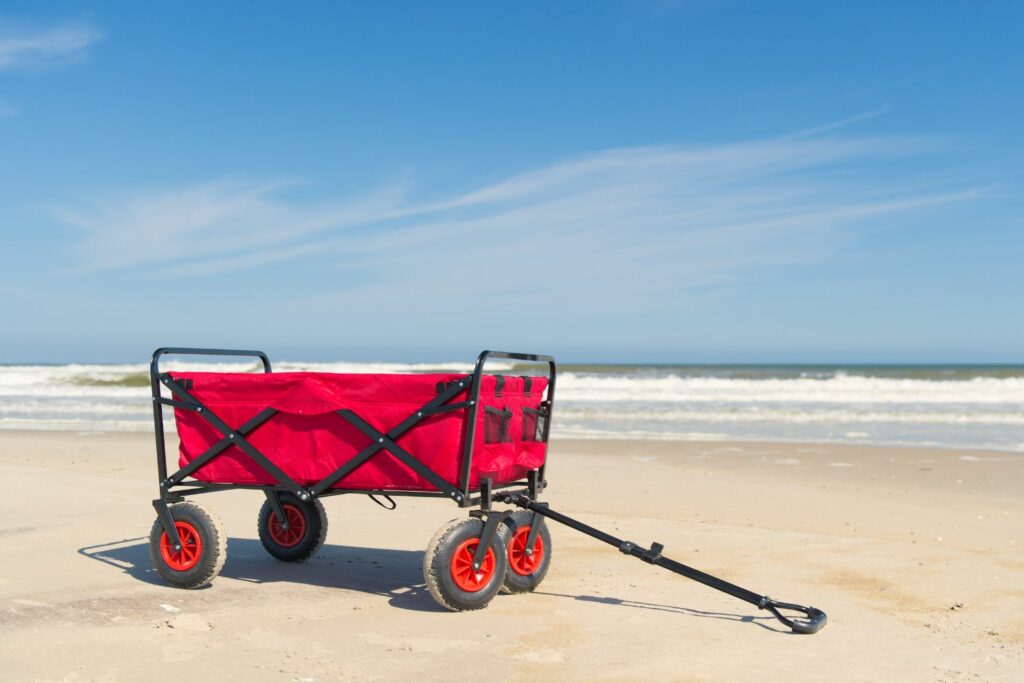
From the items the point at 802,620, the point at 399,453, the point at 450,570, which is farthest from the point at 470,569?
the point at 802,620

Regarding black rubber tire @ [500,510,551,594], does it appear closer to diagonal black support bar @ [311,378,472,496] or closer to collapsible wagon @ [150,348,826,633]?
collapsible wagon @ [150,348,826,633]

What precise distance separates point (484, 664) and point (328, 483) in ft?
4.99

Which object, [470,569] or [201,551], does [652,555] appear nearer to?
[470,569]

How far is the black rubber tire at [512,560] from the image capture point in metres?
5.62

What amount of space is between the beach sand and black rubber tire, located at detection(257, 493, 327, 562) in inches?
3.8

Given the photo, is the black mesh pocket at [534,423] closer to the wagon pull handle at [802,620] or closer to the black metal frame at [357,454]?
the black metal frame at [357,454]

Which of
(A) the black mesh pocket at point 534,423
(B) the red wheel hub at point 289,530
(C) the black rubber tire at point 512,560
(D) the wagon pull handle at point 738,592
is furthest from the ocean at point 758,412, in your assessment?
(D) the wagon pull handle at point 738,592

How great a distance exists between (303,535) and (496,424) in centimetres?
196

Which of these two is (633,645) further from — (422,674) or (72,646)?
(72,646)

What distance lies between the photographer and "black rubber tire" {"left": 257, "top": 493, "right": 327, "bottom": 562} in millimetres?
6516

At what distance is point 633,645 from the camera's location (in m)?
4.64

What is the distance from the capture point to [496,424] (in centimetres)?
539

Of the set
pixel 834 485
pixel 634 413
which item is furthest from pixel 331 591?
pixel 634 413

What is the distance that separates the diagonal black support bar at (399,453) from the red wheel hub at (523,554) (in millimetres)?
789
